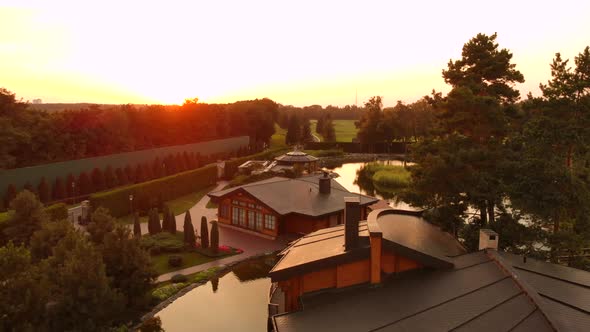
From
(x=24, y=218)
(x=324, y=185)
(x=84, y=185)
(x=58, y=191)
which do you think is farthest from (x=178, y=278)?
(x=84, y=185)

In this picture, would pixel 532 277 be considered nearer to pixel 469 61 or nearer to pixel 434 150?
pixel 434 150

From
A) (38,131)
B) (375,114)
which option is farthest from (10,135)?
(375,114)

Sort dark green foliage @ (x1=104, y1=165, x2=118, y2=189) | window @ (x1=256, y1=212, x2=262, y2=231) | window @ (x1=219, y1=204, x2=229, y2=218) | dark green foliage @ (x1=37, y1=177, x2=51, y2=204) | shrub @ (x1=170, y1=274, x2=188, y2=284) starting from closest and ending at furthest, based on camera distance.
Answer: shrub @ (x1=170, y1=274, x2=188, y2=284)
window @ (x1=256, y1=212, x2=262, y2=231)
window @ (x1=219, y1=204, x2=229, y2=218)
dark green foliage @ (x1=37, y1=177, x2=51, y2=204)
dark green foliage @ (x1=104, y1=165, x2=118, y2=189)

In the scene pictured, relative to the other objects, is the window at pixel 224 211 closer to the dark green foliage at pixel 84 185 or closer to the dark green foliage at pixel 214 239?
the dark green foliage at pixel 214 239

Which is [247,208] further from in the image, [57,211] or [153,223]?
[57,211]

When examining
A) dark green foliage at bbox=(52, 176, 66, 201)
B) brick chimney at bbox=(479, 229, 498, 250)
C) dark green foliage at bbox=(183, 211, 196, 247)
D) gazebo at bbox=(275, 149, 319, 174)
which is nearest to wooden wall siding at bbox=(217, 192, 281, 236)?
dark green foliage at bbox=(183, 211, 196, 247)

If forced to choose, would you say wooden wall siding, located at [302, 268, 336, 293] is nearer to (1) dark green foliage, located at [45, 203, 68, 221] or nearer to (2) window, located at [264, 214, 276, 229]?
(2) window, located at [264, 214, 276, 229]

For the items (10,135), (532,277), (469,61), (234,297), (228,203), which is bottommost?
(234,297)
